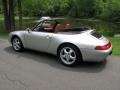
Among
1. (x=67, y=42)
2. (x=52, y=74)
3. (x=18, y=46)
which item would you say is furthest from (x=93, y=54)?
(x=18, y=46)

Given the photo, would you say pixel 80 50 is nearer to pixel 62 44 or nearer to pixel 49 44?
pixel 62 44

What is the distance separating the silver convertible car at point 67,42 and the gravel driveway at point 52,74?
0.32 metres

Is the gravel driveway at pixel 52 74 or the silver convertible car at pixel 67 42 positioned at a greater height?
the silver convertible car at pixel 67 42

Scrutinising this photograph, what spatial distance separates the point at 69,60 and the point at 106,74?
1.15 m

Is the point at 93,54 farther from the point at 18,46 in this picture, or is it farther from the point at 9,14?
the point at 9,14

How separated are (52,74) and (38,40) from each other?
1.75m

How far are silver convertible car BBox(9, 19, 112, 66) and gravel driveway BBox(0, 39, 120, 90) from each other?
1.06ft

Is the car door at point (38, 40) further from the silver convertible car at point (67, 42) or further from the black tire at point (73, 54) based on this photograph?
the black tire at point (73, 54)

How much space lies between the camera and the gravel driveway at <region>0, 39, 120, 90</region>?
4.43 meters

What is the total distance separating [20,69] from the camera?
5.46 m

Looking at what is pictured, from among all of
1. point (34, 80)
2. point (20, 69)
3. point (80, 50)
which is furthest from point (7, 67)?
point (80, 50)

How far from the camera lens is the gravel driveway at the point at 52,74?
443cm

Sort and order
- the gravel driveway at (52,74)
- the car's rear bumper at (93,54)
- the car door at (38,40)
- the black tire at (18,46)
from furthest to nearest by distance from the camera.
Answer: the black tire at (18,46) < the car door at (38,40) < the car's rear bumper at (93,54) < the gravel driveway at (52,74)

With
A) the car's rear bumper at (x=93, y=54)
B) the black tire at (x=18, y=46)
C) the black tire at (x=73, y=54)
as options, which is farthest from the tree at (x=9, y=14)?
the car's rear bumper at (x=93, y=54)
